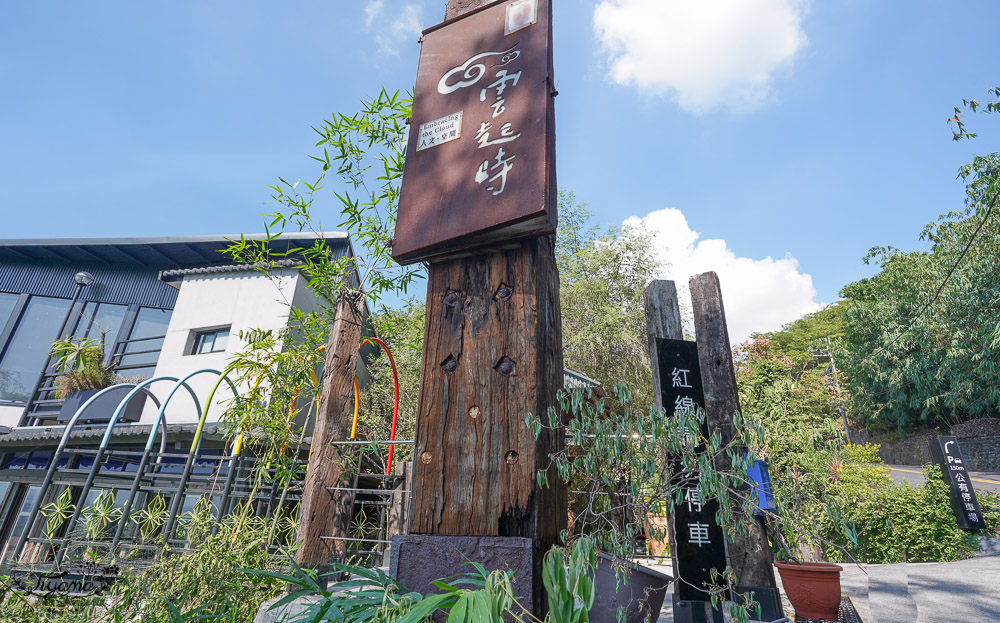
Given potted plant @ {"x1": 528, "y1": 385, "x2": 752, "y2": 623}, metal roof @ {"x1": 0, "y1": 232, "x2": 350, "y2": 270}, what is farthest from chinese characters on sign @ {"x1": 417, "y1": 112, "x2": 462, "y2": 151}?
metal roof @ {"x1": 0, "y1": 232, "x2": 350, "y2": 270}

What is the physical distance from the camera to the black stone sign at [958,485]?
8.47 meters

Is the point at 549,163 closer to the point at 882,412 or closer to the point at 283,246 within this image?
the point at 283,246

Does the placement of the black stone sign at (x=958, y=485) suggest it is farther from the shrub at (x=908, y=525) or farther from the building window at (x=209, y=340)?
the building window at (x=209, y=340)

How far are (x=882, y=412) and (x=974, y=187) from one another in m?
17.2

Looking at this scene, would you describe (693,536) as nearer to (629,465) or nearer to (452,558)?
(629,465)

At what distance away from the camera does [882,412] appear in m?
22.5

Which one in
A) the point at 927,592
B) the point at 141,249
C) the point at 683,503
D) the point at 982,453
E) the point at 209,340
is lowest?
the point at 927,592

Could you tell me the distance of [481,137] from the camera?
71.2 inches

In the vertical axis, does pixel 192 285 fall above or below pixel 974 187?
below

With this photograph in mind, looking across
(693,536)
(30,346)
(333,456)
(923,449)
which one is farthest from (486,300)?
(923,449)

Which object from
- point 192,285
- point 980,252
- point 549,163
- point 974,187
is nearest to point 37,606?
point 549,163

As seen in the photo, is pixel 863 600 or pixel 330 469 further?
pixel 863 600

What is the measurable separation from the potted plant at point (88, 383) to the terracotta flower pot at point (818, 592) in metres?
10.2

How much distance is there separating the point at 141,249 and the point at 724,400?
42.7 feet
